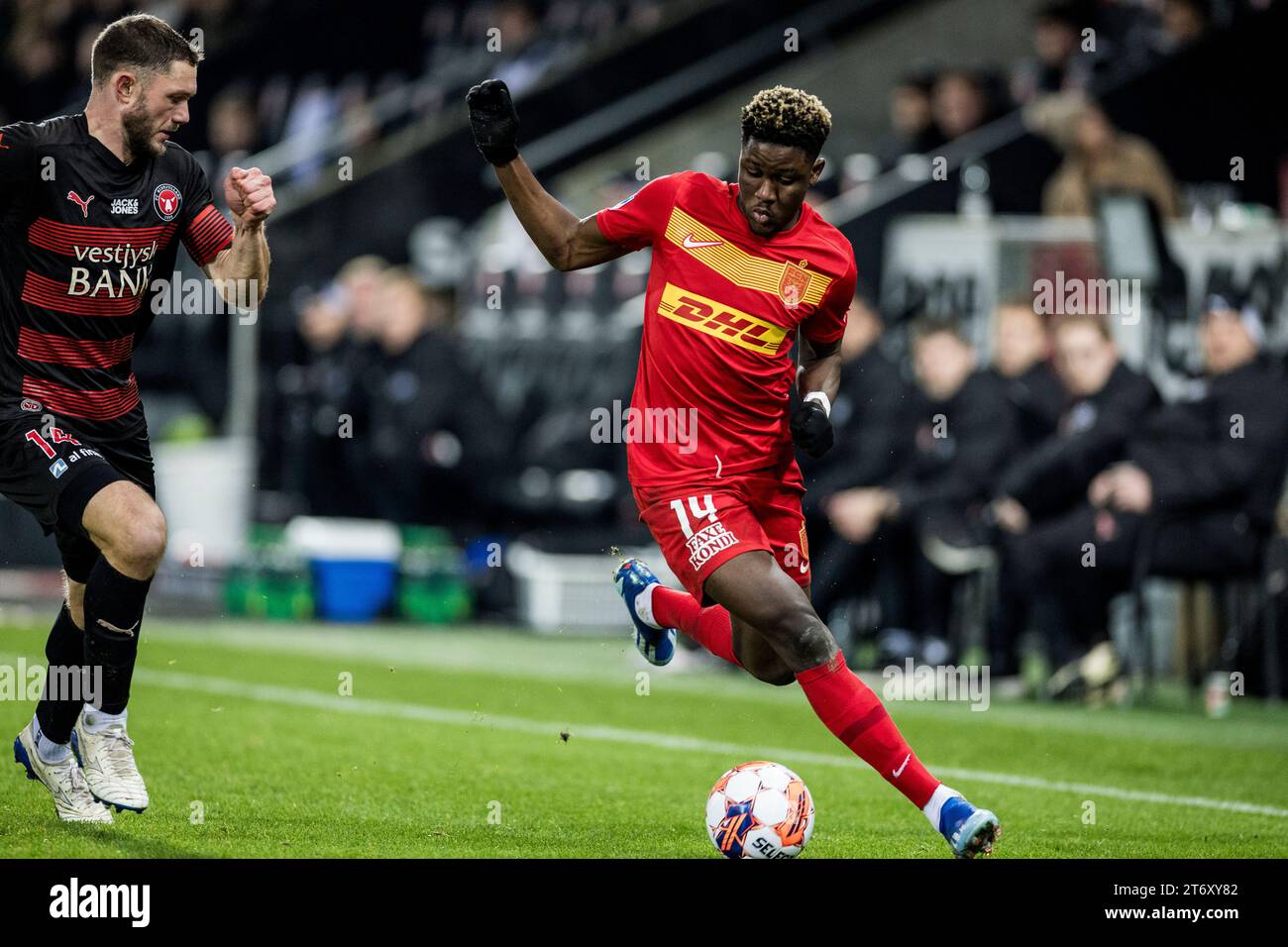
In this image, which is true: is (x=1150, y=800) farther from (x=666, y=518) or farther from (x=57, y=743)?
(x=57, y=743)

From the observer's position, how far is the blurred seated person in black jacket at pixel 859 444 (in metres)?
12.3

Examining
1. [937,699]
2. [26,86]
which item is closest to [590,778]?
[937,699]

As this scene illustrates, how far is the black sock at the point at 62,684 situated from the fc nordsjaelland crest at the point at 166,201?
146 cm

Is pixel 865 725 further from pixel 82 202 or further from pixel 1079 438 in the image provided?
pixel 1079 438

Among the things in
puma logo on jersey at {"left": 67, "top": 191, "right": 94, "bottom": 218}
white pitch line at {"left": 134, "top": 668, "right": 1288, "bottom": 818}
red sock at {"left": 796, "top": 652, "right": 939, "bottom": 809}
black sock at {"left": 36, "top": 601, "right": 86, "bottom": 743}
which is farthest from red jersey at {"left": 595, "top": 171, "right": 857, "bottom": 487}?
white pitch line at {"left": 134, "top": 668, "right": 1288, "bottom": 818}

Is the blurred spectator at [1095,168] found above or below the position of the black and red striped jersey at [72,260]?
above

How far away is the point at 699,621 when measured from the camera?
24.6 ft

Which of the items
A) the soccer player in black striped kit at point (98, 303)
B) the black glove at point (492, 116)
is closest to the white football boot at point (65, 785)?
the soccer player in black striped kit at point (98, 303)

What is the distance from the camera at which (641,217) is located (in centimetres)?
666

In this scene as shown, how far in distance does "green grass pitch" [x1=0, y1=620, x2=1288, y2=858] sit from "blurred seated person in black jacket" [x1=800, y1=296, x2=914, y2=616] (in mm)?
926

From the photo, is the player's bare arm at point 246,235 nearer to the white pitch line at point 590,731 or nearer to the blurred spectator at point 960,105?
the white pitch line at point 590,731

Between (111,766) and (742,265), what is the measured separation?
2.73 m
